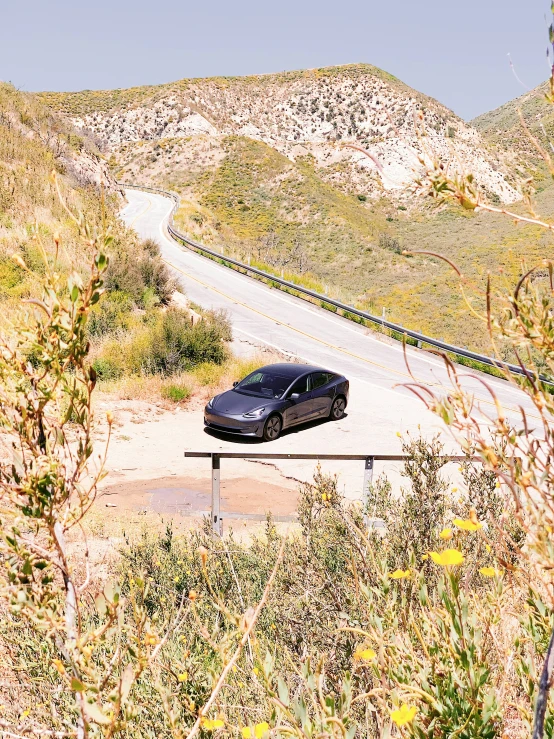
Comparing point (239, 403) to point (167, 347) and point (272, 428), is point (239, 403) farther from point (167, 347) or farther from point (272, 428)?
point (167, 347)

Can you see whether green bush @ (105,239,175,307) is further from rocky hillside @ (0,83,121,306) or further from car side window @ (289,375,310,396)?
car side window @ (289,375,310,396)

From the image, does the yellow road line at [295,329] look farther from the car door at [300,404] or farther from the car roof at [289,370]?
the car door at [300,404]

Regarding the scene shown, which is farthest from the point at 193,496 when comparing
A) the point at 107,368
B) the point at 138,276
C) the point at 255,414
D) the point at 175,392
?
the point at 138,276

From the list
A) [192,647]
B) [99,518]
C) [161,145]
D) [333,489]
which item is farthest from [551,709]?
[161,145]

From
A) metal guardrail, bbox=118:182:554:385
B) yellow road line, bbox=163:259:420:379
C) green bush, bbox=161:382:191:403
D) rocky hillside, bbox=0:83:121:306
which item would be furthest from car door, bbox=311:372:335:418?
rocky hillside, bbox=0:83:121:306

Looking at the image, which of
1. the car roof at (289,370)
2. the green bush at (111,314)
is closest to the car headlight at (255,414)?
the car roof at (289,370)

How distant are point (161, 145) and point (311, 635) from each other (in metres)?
83.7

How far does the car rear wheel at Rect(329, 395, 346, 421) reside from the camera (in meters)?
15.1

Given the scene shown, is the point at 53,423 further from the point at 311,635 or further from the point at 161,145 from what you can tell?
the point at 161,145

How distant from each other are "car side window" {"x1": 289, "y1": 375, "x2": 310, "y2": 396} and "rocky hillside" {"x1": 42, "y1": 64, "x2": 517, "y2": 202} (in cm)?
7181

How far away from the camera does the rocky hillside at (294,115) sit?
282ft

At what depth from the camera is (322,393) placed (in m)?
14.5

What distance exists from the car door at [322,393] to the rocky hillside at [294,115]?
71.2 meters

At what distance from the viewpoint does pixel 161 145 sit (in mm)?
80000
